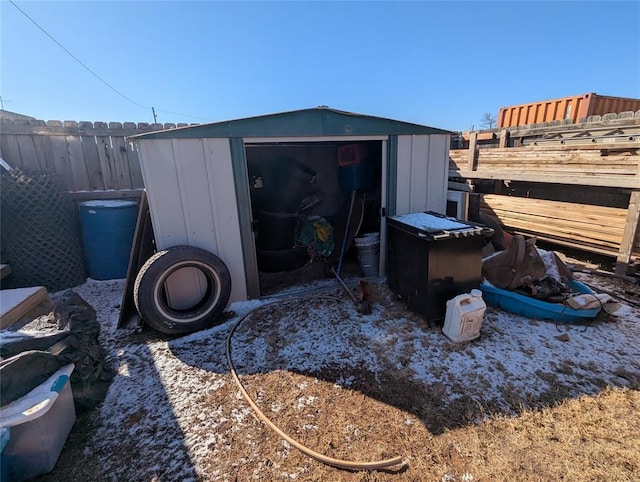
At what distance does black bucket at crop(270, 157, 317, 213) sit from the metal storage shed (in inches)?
59.7

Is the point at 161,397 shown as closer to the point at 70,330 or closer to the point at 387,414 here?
the point at 70,330

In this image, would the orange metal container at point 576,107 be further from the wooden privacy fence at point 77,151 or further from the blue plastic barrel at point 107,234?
the wooden privacy fence at point 77,151

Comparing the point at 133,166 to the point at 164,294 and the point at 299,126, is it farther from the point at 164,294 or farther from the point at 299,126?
the point at 299,126

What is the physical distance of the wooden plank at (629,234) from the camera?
3.44 meters

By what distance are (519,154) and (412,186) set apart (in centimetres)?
254

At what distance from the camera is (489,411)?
193 centimetres

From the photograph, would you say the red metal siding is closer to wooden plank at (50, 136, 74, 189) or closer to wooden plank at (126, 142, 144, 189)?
wooden plank at (126, 142, 144, 189)

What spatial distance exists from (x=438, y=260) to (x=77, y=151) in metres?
5.26

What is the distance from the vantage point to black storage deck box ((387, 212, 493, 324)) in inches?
105

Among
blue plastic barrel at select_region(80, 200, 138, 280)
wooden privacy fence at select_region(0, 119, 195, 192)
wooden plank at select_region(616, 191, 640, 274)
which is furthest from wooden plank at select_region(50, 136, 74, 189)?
wooden plank at select_region(616, 191, 640, 274)

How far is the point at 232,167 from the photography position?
3070 mm

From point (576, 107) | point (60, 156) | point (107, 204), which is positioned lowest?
point (107, 204)

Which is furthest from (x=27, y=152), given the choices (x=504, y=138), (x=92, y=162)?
(x=504, y=138)

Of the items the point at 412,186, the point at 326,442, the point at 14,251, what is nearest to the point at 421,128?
the point at 412,186
